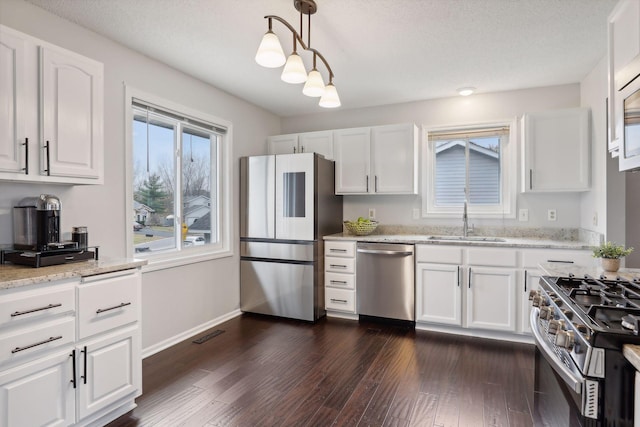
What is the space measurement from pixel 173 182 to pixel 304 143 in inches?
65.7

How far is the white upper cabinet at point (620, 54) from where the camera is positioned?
157 cm

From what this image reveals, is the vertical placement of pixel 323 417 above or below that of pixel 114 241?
below

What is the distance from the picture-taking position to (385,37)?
101 inches

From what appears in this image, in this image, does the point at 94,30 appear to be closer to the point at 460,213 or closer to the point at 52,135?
the point at 52,135

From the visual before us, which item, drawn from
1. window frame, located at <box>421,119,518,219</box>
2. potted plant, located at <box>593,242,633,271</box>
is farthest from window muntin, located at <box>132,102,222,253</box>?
potted plant, located at <box>593,242,633,271</box>

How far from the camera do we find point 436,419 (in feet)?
6.55

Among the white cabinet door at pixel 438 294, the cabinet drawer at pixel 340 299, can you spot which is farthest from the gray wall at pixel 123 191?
the white cabinet door at pixel 438 294

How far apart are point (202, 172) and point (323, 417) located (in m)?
2.56

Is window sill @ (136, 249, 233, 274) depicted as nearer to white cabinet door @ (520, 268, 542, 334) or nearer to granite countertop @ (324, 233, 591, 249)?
granite countertop @ (324, 233, 591, 249)

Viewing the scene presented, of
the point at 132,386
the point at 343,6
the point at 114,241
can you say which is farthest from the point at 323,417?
the point at 343,6

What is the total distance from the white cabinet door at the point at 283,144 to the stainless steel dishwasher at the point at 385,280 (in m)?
1.52

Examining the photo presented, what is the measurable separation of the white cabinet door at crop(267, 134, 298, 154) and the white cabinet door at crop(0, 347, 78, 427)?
3.11 m

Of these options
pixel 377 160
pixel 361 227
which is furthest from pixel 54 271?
pixel 377 160

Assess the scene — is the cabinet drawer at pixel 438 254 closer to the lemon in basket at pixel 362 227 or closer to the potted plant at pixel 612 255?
the lemon in basket at pixel 362 227
